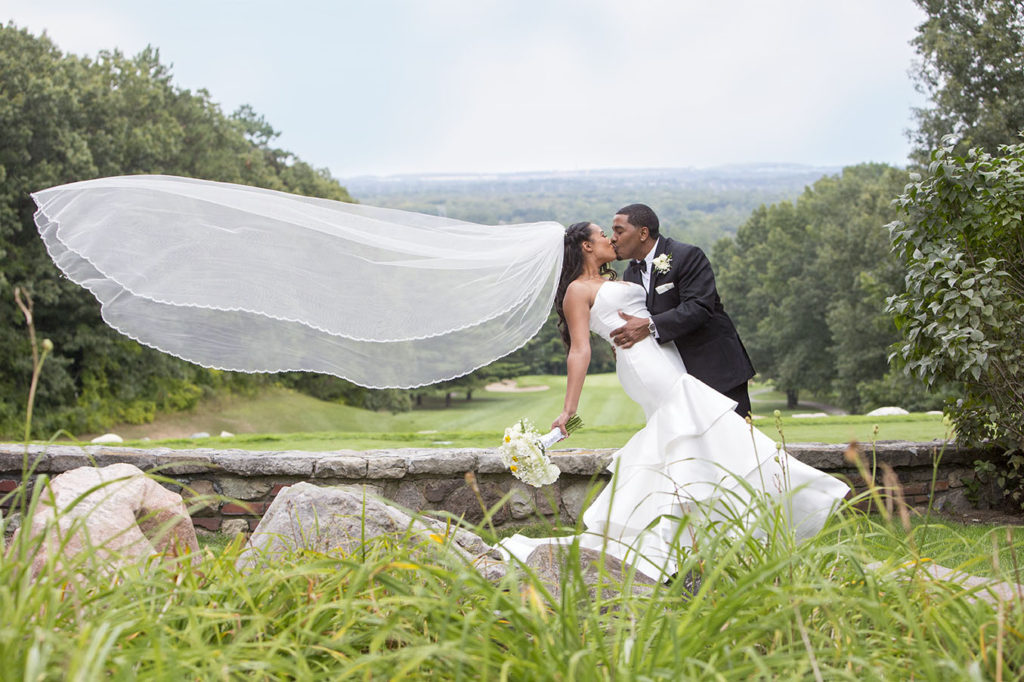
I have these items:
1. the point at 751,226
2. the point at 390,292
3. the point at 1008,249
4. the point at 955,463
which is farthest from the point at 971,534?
the point at 751,226

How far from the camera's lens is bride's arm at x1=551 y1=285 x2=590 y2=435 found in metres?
5.37

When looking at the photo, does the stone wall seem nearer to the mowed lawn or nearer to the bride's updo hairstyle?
the mowed lawn

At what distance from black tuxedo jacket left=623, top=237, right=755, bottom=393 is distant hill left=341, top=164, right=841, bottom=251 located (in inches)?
2682

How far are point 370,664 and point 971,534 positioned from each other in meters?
5.83

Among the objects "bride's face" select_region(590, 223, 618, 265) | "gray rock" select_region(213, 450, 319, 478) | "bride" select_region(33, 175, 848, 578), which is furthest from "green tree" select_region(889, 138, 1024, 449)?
"gray rock" select_region(213, 450, 319, 478)

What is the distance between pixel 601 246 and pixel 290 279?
1936mm

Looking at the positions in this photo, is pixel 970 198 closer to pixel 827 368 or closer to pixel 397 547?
pixel 397 547

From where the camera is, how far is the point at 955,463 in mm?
7570

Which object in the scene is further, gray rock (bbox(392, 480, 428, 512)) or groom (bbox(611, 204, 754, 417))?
gray rock (bbox(392, 480, 428, 512))

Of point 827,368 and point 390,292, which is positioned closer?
point 390,292

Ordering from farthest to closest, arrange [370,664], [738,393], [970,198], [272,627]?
[970,198], [738,393], [272,627], [370,664]

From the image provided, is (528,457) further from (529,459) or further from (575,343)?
(575,343)

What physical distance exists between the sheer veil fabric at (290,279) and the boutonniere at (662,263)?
2.09 feet

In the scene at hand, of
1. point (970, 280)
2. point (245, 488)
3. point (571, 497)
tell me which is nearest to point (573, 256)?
point (571, 497)
